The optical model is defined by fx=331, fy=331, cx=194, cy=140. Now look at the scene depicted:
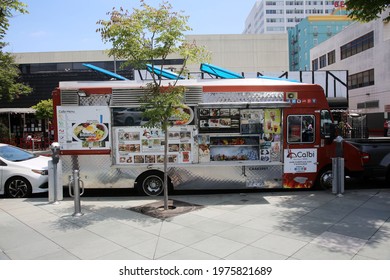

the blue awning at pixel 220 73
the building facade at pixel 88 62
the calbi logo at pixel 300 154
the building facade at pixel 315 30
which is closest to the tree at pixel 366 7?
the blue awning at pixel 220 73

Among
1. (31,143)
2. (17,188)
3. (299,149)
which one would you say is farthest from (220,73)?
(31,143)

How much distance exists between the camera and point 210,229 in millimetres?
5824

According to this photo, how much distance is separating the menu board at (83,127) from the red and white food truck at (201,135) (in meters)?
0.02

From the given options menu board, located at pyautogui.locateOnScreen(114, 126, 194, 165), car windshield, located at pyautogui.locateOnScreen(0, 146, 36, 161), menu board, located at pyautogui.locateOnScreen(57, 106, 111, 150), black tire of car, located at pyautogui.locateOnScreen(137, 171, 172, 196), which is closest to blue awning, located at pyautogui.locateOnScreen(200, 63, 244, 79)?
menu board, located at pyautogui.locateOnScreen(114, 126, 194, 165)

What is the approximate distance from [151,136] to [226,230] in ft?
11.2

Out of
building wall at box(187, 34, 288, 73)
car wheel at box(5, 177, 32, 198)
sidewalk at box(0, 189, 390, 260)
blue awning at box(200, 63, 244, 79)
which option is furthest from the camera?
building wall at box(187, 34, 288, 73)

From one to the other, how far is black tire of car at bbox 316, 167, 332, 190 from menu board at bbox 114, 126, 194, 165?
3.44 meters

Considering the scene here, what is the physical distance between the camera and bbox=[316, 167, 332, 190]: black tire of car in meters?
8.64

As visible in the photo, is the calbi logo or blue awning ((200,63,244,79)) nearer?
the calbi logo

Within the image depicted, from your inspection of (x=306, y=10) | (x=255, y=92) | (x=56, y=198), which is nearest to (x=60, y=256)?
(x=56, y=198)

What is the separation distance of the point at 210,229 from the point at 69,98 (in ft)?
15.5

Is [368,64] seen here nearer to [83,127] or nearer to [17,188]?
[83,127]

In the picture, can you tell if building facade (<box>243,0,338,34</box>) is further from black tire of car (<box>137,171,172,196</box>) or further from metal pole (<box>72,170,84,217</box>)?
metal pole (<box>72,170,84,217</box>)

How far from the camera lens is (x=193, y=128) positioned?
27.1ft
